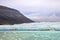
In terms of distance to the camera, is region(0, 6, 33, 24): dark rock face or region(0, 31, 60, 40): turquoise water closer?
region(0, 31, 60, 40): turquoise water

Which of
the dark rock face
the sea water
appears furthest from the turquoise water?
the dark rock face

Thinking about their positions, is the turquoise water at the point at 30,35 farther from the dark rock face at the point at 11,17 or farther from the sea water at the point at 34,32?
the dark rock face at the point at 11,17

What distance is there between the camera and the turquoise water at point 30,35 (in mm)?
1293

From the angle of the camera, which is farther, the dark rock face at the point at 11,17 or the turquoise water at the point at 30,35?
the dark rock face at the point at 11,17

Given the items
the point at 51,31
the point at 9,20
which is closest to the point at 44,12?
the point at 51,31

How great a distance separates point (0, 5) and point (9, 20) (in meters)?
0.17

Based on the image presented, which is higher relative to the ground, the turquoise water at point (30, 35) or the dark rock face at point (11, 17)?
the dark rock face at point (11, 17)

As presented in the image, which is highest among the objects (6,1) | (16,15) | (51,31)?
(6,1)

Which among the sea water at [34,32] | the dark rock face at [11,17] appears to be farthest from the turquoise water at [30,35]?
the dark rock face at [11,17]

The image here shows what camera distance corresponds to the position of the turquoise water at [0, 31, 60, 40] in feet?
4.24

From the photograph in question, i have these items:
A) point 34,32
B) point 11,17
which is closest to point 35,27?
point 34,32

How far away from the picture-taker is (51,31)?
132 cm

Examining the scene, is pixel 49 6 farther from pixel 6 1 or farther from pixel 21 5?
pixel 6 1

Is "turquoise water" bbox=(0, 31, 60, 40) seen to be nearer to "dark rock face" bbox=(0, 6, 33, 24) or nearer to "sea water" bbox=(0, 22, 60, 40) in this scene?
"sea water" bbox=(0, 22, 60, 40)
